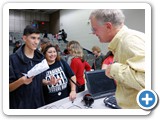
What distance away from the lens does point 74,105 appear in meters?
0.93

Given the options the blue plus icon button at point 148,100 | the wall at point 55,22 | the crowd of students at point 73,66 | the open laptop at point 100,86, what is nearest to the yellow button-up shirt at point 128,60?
the crowd of students at point 73,66

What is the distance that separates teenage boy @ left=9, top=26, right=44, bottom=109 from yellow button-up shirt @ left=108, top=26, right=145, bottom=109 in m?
0.38

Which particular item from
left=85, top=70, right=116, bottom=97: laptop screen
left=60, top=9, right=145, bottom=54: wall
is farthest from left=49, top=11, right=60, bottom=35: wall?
left=85, top=70, right=116, bottom=97: laptop screen

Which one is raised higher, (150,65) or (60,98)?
(150,65)

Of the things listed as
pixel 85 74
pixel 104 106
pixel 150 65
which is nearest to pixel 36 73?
pixel 85 74

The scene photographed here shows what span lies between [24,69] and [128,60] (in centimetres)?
49

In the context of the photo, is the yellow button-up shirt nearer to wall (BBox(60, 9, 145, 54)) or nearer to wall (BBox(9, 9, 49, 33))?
wall (BBox(60, 9, 145, 54))

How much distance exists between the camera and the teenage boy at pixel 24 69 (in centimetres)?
91

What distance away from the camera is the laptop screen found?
0.96 meters

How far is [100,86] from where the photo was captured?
99 centimetres

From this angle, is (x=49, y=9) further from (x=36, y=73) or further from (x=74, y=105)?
(x=74, y=105)

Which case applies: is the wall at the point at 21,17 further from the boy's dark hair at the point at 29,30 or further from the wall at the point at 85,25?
the wall at the point at 85,25

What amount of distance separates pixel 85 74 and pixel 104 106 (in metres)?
0.18
